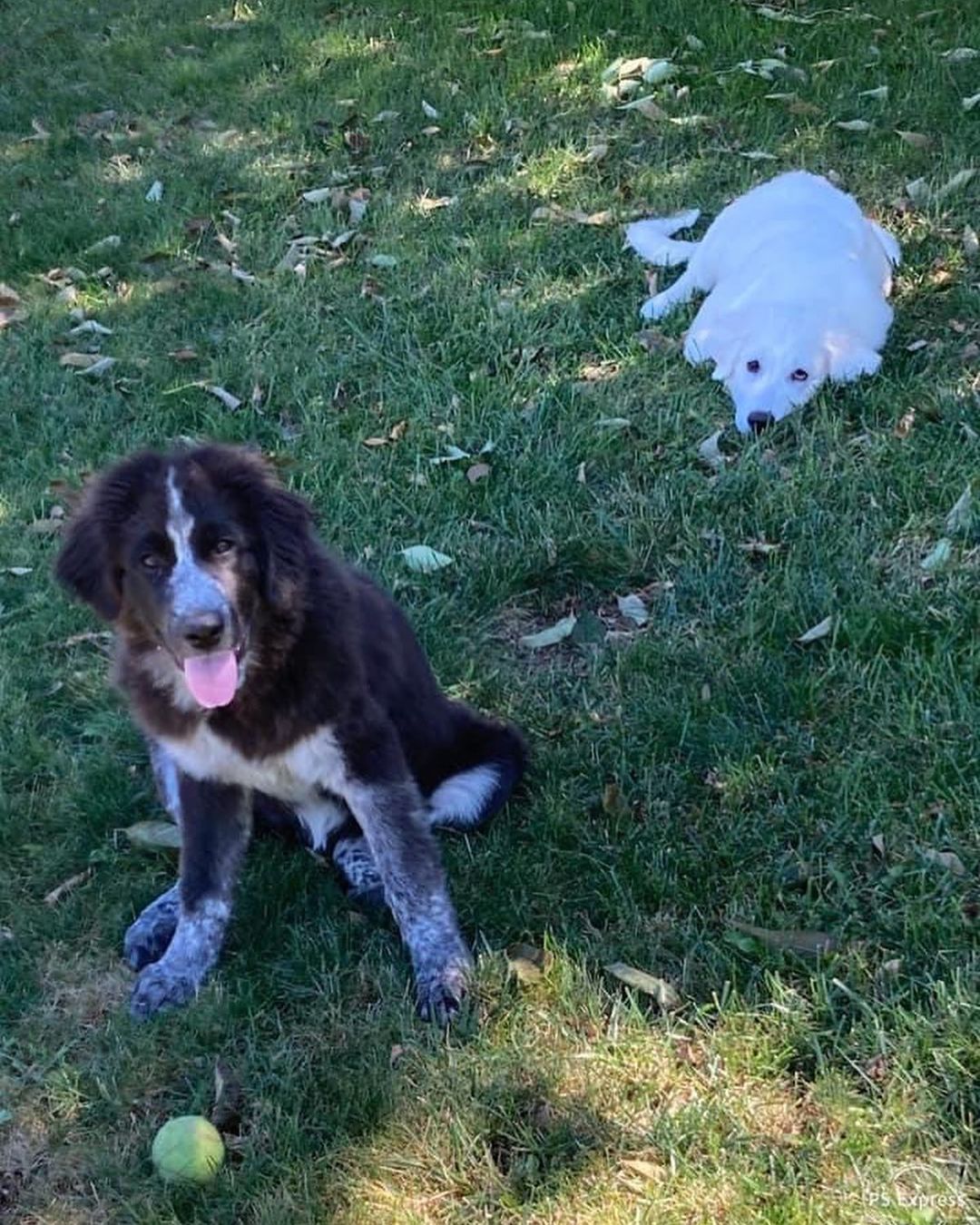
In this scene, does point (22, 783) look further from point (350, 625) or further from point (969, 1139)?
point (969, 1139)

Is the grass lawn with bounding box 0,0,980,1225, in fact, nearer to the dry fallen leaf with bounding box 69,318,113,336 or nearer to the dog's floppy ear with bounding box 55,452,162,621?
the dry fallen leaf with bounding box 69,318,113,336

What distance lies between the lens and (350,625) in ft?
11.0

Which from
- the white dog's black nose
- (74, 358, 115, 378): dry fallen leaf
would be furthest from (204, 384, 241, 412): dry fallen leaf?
the white dog's black nose

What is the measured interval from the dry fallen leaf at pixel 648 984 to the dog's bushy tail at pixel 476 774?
0.64 meters

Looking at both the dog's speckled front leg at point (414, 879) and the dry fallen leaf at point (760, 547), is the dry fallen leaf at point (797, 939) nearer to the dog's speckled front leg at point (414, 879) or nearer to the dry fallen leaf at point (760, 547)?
the dog's speckled front leg at point (414, 879)

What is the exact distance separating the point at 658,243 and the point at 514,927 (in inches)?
154

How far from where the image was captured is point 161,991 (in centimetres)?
329

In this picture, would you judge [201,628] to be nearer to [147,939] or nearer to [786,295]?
[147,939]

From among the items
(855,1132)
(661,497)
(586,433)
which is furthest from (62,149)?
(855,1132)

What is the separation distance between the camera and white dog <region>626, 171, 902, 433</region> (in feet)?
16.7

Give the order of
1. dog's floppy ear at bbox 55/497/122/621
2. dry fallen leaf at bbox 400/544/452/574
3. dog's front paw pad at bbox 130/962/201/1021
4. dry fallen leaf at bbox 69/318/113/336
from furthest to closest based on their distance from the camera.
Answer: dry fallen leaf at bbox 69/318/113/336, dry fallen leaf at bbox 400/544/452/574, dog's front paw pad at bbox 130/962/201/1021, dog's floppy ear at bbox 55/497/122/621

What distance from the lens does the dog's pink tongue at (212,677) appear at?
9.95 feet

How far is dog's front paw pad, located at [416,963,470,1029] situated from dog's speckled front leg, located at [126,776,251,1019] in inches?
22.2

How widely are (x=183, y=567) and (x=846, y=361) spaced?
9.96ft
